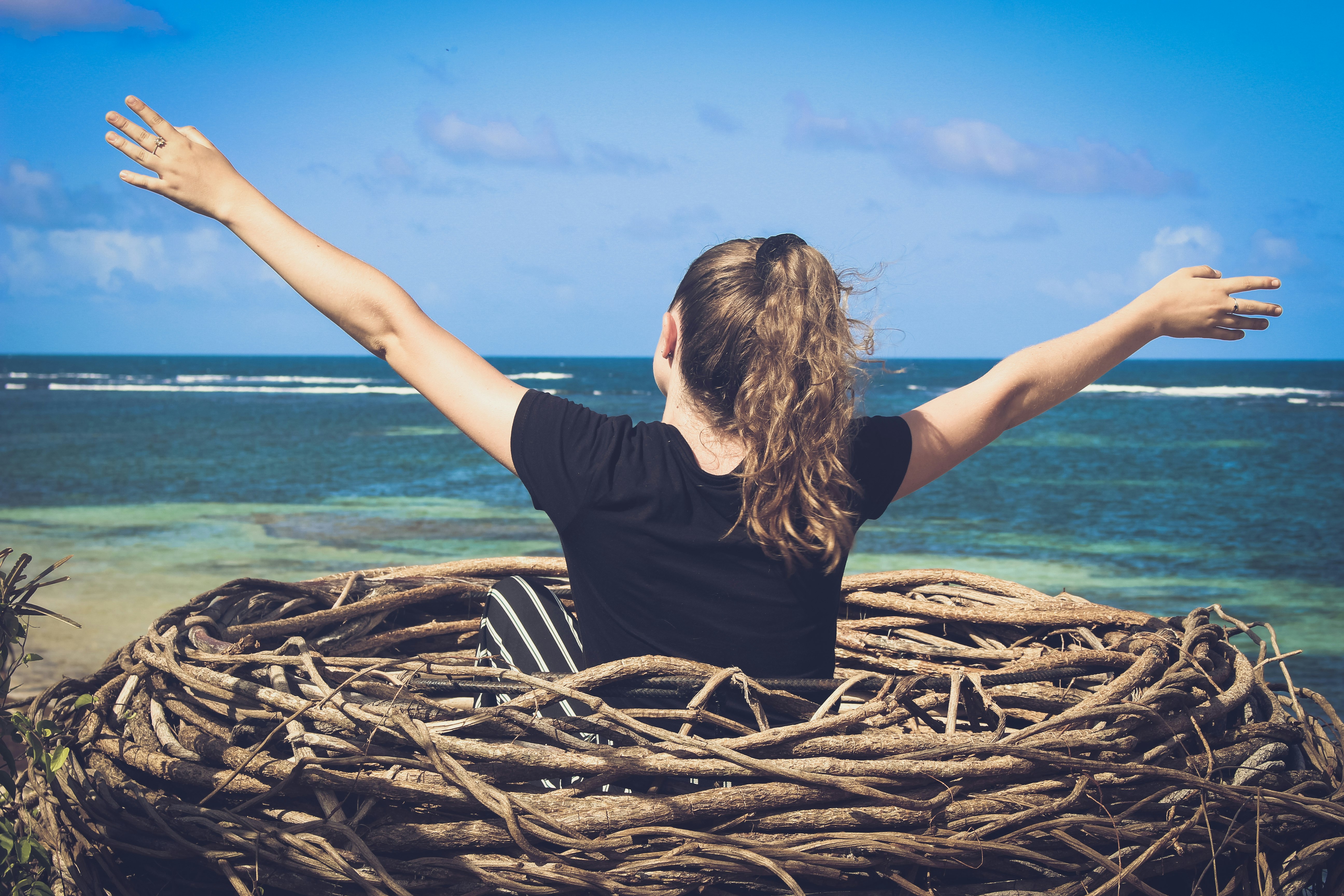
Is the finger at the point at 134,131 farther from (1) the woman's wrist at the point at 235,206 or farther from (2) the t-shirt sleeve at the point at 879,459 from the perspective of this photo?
(2) the t-shirt sleeve at the point at 879,459

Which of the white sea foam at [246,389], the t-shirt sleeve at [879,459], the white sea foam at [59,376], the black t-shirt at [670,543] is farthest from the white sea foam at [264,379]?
the t-shirt sleeve at [879,459]

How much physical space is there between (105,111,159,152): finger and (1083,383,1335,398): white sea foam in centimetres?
4427

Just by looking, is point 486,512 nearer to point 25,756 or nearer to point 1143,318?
point 25,756

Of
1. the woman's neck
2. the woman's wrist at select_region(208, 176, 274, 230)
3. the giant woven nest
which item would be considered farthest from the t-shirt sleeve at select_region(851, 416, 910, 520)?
the woman's wrist at select_region(208, 176, 274, 230)

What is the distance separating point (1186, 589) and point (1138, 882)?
23.9 ft

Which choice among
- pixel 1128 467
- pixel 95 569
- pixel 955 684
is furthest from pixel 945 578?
pixel 1128 467

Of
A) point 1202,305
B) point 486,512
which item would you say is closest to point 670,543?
point 1202,305

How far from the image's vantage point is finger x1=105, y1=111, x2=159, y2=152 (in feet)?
4.57

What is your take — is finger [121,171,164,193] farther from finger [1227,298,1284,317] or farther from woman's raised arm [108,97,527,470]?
finger [1227,298,1284,317]

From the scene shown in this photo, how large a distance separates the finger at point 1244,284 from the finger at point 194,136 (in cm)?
196

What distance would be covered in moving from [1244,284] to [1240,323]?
86 mm

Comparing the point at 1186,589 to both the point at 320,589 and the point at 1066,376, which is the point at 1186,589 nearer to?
the point at 1066,376

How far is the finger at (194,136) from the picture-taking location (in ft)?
4.78

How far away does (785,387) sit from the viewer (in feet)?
4.96
